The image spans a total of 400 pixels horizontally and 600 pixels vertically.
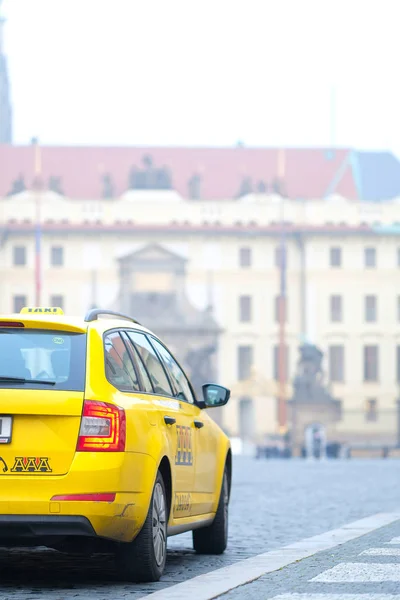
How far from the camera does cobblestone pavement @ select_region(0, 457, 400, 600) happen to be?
24.2 ft

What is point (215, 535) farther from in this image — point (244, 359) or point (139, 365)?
point (244, 359)

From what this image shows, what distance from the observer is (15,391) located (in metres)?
7.20

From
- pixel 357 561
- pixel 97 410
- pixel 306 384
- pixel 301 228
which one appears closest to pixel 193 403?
pixel 357 561

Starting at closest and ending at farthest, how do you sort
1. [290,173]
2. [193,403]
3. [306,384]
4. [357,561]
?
[357,561], [193,403], [306,384], [290,173]

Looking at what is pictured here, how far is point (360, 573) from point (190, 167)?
302ft

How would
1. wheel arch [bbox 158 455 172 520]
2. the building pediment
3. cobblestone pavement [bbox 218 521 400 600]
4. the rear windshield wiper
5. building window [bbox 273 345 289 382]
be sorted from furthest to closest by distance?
the building pediment < building window [bbox 273 345 289 382] < wheel arch [bbox 158 455 172 520] < the rear windshield wiper < cobblestone pavement [bbox 218 521 400 600]

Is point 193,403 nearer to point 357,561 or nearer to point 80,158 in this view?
point 357,561

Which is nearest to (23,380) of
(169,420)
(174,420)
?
(169,420)

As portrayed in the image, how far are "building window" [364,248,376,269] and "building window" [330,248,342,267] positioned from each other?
5.39ft

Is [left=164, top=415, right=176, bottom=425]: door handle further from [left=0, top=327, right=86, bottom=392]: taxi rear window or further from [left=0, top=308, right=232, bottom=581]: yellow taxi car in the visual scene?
[left=0, top=327, right=86, bottom=392]: taxi rear window

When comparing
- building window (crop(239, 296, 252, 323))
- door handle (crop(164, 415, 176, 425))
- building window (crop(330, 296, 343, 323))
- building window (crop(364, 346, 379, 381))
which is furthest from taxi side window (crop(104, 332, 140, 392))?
building window (crop(364, 346, 379, 381))

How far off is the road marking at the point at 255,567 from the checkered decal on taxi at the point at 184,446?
617mm

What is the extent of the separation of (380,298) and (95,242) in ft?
56.9

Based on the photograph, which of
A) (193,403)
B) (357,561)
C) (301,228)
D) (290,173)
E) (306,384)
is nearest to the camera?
(357,561)
